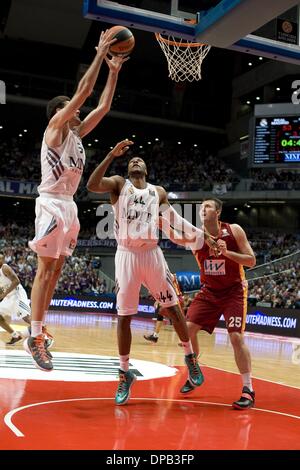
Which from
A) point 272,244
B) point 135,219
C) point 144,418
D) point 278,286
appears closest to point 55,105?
point 135,219

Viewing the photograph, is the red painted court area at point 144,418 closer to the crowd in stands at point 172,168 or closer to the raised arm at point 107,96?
the raised arm at point 107,96

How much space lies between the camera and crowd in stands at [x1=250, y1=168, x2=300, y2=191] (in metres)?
28.8

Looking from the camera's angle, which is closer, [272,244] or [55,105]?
[55,105]

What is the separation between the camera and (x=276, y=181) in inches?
1153

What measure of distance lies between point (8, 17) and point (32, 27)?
1.27 m

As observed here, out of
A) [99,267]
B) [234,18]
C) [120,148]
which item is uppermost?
[234,18]

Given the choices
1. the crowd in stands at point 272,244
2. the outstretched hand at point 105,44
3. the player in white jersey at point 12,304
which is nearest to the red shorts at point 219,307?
the outstretched hand at point 105,44

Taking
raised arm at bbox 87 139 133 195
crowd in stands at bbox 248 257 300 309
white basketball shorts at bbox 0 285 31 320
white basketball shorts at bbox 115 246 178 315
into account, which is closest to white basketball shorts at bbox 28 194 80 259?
raised arm at bbox 87 139 133 195

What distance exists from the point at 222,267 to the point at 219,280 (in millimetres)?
145

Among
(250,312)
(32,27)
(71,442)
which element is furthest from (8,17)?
(71,442)

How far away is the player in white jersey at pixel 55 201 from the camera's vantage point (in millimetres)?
4902

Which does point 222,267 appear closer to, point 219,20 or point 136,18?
point 219,20

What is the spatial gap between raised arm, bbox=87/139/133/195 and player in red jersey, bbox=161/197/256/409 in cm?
86
